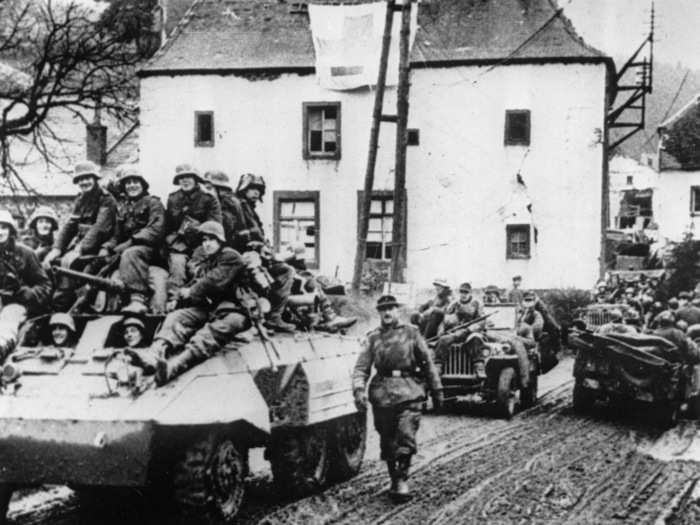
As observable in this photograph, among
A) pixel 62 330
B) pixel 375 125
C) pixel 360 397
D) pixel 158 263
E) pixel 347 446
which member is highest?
pixel 375 125

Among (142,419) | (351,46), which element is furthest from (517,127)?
(142,419)

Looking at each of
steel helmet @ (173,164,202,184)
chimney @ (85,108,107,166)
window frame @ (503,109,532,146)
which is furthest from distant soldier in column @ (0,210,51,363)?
chimney @ (85,108,107,166)

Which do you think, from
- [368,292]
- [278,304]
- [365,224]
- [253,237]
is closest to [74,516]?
[278,304]

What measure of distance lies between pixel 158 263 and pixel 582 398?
801 centimetres

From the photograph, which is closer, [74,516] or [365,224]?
[74,516]

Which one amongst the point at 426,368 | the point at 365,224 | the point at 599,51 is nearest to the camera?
the point at 426,368

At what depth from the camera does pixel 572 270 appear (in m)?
29.8

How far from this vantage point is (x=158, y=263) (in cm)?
1055

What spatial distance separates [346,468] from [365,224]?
14.4 m

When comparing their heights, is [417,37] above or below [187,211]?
above

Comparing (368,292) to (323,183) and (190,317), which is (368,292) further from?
(190,317)

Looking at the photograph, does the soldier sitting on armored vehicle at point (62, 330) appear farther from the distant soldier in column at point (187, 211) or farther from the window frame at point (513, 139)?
the window frame at point (513, 139)

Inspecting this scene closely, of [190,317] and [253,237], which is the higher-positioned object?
[253,237]

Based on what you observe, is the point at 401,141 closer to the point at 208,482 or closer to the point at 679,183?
the point at 208,482
